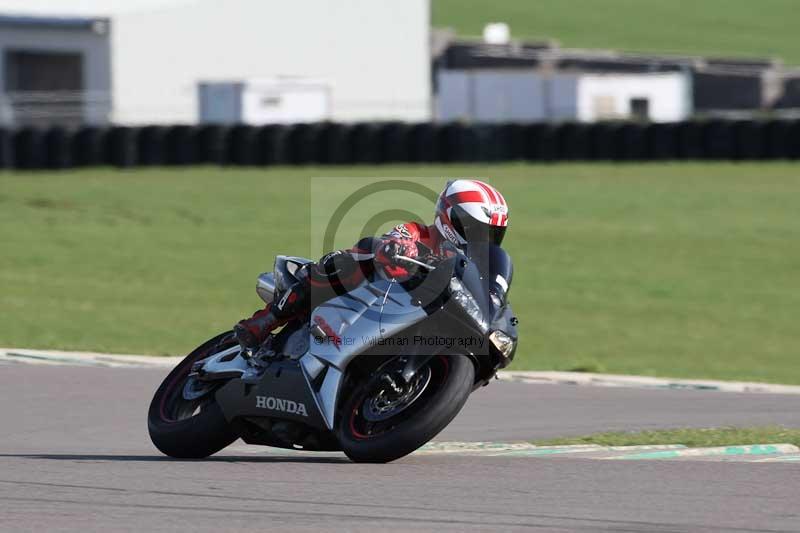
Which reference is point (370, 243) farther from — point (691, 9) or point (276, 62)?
point (691, 9)

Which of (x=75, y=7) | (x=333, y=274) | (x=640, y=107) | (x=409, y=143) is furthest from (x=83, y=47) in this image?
(x=333, y=274)

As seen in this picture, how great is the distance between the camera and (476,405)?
363 inches

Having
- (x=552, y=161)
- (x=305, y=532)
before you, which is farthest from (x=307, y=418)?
(x=552, y=161)

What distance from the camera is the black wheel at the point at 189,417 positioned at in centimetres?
699

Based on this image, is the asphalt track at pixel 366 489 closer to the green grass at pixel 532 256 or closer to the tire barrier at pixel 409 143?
the green grass at pixel 532 256

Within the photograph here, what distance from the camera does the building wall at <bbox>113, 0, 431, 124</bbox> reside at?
37188 millimetres

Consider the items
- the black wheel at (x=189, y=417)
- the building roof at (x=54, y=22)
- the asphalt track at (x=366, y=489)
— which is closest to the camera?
the asphalt track at (x=366, y=489)

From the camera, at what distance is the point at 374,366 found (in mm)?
6504

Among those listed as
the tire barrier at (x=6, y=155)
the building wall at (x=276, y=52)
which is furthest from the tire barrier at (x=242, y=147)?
the building wall at (x=276, y=52)

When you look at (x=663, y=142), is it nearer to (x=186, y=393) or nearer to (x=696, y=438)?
(x=696, y=438)

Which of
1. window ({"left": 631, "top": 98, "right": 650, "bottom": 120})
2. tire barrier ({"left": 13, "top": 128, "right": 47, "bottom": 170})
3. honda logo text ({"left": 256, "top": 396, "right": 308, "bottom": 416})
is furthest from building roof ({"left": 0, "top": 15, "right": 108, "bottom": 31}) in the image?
honda logo text ({"left": 256, "top": 396, "right": 308, "bottom": 416})

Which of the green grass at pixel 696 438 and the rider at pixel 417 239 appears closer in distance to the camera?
the rider at pixel 417 239

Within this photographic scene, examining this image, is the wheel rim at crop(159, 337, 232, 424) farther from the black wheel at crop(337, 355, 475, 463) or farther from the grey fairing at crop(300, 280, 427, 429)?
the black wheel at crop(337, 355, 475, 463)

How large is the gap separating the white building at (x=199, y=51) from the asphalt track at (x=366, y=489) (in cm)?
2796
